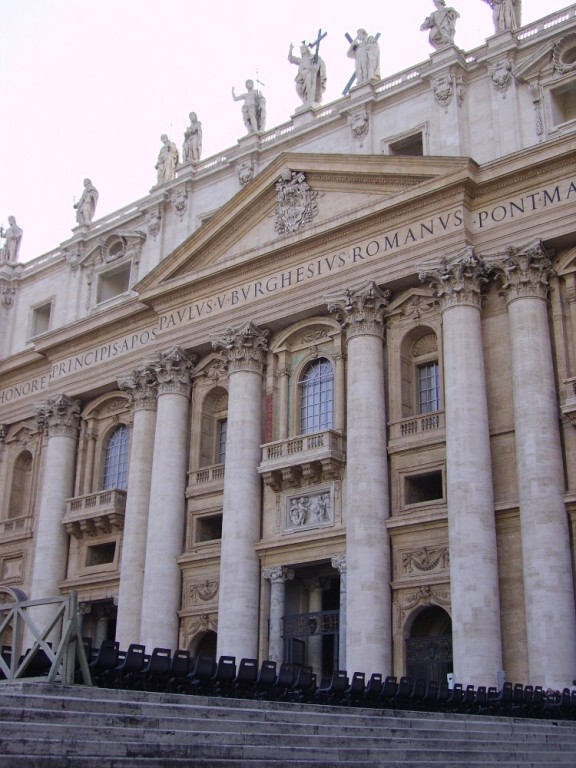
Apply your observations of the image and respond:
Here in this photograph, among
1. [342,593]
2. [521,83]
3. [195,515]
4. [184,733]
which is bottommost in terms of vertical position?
[184,733]

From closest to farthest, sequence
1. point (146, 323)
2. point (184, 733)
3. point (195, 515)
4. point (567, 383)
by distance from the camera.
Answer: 1. point (184, 733)
2. point (567, 383)
3. point (195, 515)
4. point (146, 323)

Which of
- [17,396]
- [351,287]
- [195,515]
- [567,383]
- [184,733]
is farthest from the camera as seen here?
[17,396]

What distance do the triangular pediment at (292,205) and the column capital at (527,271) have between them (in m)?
3.02

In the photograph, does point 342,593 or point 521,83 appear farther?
point 521,83

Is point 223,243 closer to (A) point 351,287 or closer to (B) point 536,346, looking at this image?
(A) point 351,287

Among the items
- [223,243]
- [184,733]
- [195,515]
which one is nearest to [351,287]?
[223,243]

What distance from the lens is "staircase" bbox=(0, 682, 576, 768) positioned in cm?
1036

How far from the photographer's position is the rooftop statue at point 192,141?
39469mm

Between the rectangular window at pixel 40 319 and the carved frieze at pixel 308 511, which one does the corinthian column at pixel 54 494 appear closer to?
the rectangular window at pixel 40 319

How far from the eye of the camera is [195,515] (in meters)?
33.2

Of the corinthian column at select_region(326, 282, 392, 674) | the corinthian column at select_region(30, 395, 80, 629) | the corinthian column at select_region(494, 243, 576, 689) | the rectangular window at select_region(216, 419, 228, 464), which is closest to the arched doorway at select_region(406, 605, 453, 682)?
the corinthian column at select_region(326, 282, 392, 674)

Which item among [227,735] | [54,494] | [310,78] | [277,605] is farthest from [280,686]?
[310,78]

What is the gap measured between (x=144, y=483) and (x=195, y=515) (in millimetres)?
2354

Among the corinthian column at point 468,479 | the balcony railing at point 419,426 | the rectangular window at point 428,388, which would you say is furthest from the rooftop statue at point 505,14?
the balcony railing at point 419,426
